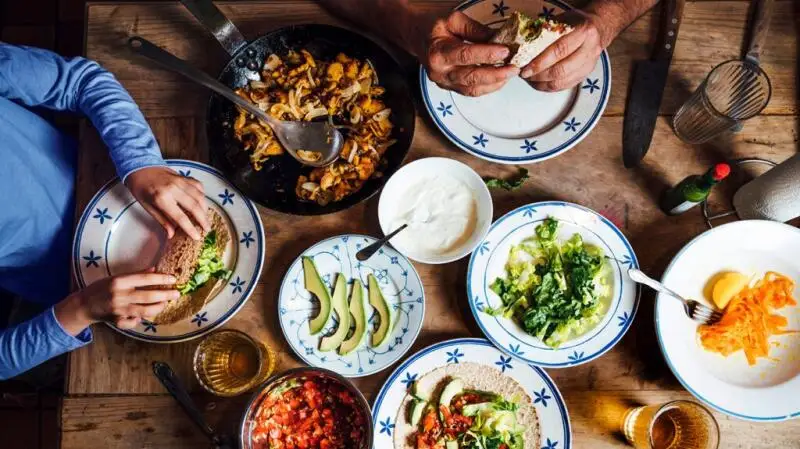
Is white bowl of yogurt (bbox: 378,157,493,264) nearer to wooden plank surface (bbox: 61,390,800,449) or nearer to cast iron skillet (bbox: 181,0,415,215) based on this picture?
cast iron skillet (bbox: 181,0,415,215)

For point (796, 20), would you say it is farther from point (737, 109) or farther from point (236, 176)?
point (236, 176)

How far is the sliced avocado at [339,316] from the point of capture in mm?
1727

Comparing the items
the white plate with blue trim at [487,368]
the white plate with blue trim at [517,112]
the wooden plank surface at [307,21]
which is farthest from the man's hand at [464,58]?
the white plate with blue trim at [487,368]

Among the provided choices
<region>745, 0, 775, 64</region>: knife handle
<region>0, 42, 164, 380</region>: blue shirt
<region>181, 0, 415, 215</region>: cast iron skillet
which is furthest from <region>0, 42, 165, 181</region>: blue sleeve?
<region>745, 0, 775, 64</region>: knife handle

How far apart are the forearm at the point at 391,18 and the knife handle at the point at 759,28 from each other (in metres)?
1.00

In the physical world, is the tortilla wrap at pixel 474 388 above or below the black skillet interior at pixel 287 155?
A: below

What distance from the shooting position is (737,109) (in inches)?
70.5

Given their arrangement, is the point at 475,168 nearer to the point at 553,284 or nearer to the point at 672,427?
the point at 553,284

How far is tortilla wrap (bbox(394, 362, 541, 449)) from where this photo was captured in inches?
Answer: 68.1

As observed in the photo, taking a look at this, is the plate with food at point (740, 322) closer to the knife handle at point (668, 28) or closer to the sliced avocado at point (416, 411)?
the knife handle at point (668, 28)

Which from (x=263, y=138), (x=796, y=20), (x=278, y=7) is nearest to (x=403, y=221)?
(x=263, y=138)

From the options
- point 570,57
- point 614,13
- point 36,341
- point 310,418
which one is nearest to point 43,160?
point 36,341

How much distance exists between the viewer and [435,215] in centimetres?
178

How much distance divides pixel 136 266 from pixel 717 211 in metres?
1.76
